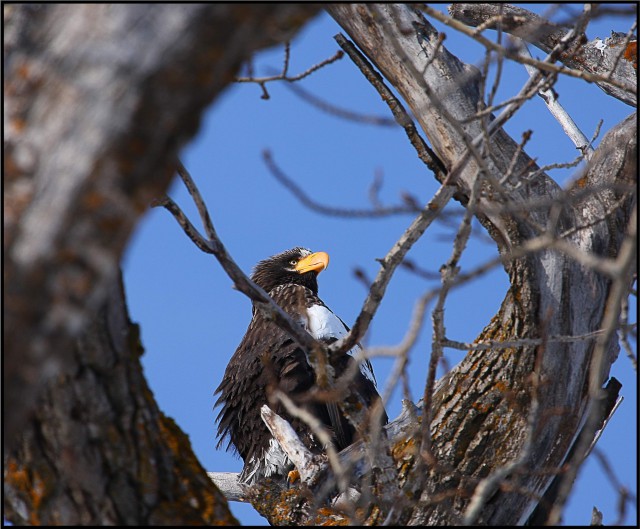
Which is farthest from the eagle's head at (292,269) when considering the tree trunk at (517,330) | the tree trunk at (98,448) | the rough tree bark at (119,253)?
the tree trunk at (98,448)

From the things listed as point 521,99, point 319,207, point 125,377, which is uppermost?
point 521,99

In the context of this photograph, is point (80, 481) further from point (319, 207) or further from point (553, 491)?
point (553, 491)

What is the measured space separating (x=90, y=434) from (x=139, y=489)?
179 millimetres

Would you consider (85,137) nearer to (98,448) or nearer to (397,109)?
(98,448)

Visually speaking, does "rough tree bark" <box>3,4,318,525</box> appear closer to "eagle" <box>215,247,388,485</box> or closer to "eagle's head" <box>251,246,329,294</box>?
"eagle" <box>215,247,388,485</box>

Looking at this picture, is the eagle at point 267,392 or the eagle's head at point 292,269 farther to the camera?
the eagle's head at point 292,269

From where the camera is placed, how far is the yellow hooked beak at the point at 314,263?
609 centimetres

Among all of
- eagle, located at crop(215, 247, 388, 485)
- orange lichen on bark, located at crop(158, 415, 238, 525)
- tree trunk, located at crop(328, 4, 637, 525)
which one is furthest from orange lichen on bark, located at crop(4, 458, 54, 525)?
eagle, located at crop(215, 247, 388, 485)

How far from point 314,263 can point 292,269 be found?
20cm

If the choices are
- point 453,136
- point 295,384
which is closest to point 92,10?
point 453,136

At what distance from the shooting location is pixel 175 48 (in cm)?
96

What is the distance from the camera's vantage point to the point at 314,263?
614 cm

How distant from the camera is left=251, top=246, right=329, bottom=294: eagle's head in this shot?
612 centimetres

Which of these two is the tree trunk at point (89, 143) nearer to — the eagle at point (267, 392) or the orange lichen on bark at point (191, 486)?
the orange lichen on bark at point (191, 486)
